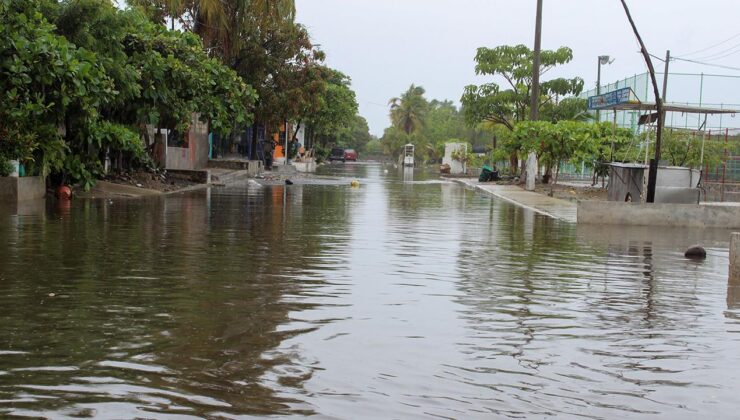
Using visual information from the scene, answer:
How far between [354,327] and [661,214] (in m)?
13.4

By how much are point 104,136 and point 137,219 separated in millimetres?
7257

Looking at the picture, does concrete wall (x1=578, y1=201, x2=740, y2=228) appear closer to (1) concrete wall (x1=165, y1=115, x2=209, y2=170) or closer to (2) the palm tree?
(1) concrete wall (x1=165, y1=115, x2=209, y2=170)

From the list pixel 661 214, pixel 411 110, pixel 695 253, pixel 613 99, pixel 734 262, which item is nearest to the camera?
pixel 734 262

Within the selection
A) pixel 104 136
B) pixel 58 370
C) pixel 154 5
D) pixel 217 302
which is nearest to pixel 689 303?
pixel 217 302

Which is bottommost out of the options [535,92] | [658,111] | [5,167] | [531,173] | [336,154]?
[336,154]

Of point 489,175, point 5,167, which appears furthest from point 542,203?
point 489,175

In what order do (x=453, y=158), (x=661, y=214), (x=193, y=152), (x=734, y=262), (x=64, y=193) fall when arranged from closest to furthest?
1. (x=734, y=262)
2. (x=661, y=214)
3. (x=64, y=193)
4. (x=193, y=152)
5. (x=453, y=158)

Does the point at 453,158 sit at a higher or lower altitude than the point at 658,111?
lower

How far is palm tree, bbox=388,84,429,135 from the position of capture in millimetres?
127750

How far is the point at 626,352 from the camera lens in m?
6.95

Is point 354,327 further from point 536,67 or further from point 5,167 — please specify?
point 536,67

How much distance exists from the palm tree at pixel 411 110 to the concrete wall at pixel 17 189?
109 m

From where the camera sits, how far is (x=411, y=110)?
12800 cm

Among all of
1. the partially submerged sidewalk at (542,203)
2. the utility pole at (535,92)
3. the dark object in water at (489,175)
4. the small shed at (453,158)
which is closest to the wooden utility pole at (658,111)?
the partially submerged sidewalk at (542,203)
